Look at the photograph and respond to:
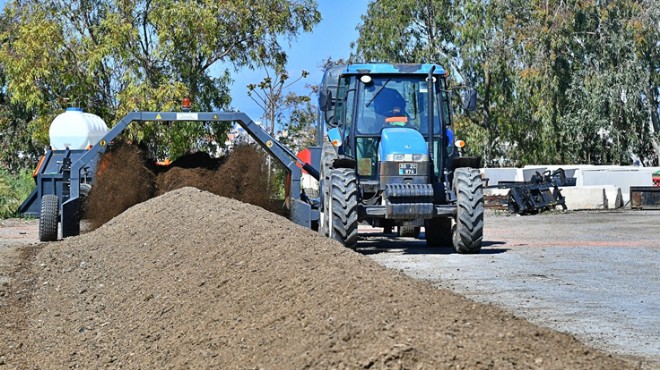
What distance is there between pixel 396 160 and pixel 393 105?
47.1 inches

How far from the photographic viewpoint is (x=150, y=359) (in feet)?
24.8

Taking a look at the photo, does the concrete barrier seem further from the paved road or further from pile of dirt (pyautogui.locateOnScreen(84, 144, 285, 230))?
pile of dirt (pyautogui.locateOnScreen(84, 144, 285, 230))

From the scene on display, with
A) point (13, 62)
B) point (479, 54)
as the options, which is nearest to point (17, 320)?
point (13, 62)

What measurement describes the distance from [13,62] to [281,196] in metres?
20.6

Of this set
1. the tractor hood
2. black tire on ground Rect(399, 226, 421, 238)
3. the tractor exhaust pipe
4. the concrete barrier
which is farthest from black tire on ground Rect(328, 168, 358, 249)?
the concrete barrier

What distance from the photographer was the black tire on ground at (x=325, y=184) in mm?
15719

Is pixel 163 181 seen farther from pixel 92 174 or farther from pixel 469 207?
pixel 469 207

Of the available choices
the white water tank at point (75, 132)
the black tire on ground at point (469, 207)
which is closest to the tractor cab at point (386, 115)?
the black tire on ground at point (469, 207)

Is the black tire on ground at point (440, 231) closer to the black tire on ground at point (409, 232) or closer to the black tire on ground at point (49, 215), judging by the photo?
the black tire on ground at point (409, 232)

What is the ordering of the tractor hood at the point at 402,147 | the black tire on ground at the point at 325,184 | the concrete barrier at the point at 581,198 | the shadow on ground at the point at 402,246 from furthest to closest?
the concrete barrier at the point at 581,198
the shadow on ground at the point at 402,246
the black tire on ground at the point at 325,184
the tractor hood at the point at 402,147

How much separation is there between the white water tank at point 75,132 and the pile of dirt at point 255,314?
12621mm

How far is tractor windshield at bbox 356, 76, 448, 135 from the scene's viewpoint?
16.0 meters

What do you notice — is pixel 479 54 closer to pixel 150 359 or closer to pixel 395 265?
pixel 395 265

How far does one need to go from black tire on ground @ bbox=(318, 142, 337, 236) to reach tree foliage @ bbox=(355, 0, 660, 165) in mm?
31932
